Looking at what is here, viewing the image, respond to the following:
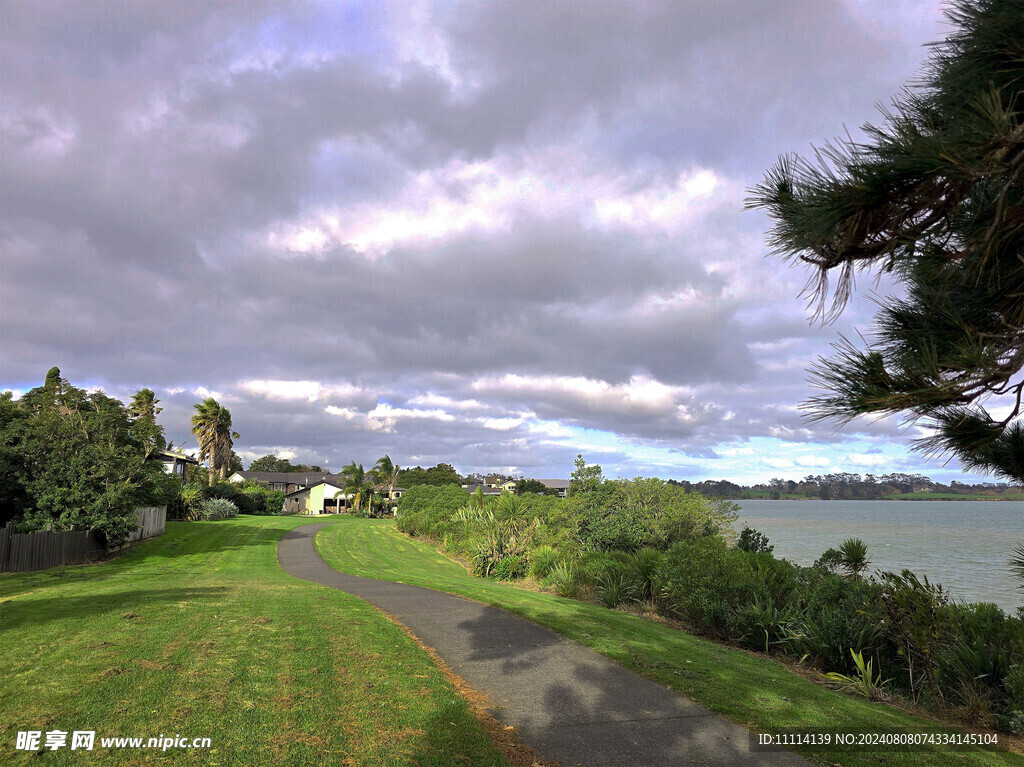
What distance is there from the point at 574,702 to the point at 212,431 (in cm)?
6608

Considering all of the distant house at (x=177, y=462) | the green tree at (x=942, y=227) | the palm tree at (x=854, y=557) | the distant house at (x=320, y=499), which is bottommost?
the distant house at (x=320, y=499)

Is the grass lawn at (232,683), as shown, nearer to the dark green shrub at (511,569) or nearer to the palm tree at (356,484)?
the dark green shrub at (511,569)

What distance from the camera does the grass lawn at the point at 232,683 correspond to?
193 inches


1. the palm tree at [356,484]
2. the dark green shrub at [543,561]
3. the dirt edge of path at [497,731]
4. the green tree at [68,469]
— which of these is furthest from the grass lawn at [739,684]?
the palm tree at [356,484]

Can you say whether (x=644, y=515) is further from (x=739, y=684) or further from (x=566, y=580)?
(x=739, y=684)

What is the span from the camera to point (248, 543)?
3067cm

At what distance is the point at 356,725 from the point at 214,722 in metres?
1.27

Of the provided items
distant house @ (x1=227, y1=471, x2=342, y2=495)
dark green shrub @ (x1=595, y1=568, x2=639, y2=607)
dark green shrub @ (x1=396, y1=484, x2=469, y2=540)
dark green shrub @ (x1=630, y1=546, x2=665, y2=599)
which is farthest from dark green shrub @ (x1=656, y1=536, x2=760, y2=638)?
distant house @ (x1=227, y1=471, x2=342, y2=495)

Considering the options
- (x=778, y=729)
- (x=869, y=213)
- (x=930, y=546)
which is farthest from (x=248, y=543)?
(x=930, y=546)

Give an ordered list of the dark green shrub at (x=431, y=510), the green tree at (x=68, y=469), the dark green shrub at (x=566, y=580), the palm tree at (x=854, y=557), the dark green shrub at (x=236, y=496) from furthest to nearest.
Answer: the dark green shrub at (x=236, y=496), the dark green shrub at (x=431, y=510), the green tree at (x=68, y=469), the dark green shrub at (x=566, y=580), the palm tree at (x=854, y=557)

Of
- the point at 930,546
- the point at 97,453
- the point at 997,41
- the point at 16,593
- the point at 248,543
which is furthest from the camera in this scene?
the point at 930,546

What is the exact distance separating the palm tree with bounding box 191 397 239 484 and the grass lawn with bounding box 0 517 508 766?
185 feet

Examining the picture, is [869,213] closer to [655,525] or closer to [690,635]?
[690,635]

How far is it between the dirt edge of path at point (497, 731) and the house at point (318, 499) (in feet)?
256
